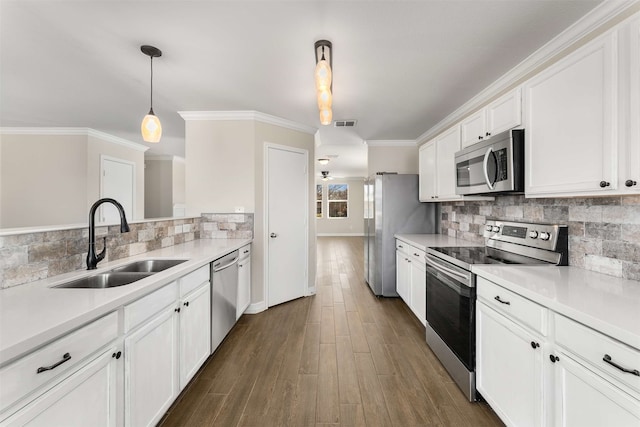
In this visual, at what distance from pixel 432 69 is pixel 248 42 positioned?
1512 mm

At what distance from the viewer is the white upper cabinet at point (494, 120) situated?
76.9 inches

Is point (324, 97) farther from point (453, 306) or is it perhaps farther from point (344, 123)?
point (344, 123)

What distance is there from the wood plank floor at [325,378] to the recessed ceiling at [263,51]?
8.11 feet

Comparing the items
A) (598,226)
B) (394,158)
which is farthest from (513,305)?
(394,158)

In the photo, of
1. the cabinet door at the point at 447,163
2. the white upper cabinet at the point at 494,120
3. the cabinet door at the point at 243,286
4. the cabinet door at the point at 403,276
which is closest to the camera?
the white upper cabinet at the point at 494,120

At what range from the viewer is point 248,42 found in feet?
6.49

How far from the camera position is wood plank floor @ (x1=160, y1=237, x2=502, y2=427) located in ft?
5.71

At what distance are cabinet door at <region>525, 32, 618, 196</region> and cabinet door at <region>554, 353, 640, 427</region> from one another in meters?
0.86

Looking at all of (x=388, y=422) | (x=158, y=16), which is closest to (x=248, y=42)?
(x=158, y=16)

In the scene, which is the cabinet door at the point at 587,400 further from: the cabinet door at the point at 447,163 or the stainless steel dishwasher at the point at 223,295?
the stainless steel dishwasher at the point at 223,295

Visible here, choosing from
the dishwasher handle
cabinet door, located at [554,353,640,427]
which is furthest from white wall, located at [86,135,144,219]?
cabinet door, located at [554,353,640,427]

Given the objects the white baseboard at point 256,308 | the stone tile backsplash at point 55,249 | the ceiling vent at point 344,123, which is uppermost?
the ceiling vent at point 344,123

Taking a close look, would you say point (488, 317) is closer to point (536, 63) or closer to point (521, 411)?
point (521, 411)

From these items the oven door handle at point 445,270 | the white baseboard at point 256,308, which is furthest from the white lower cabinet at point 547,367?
the white baseboard at point 256,308
